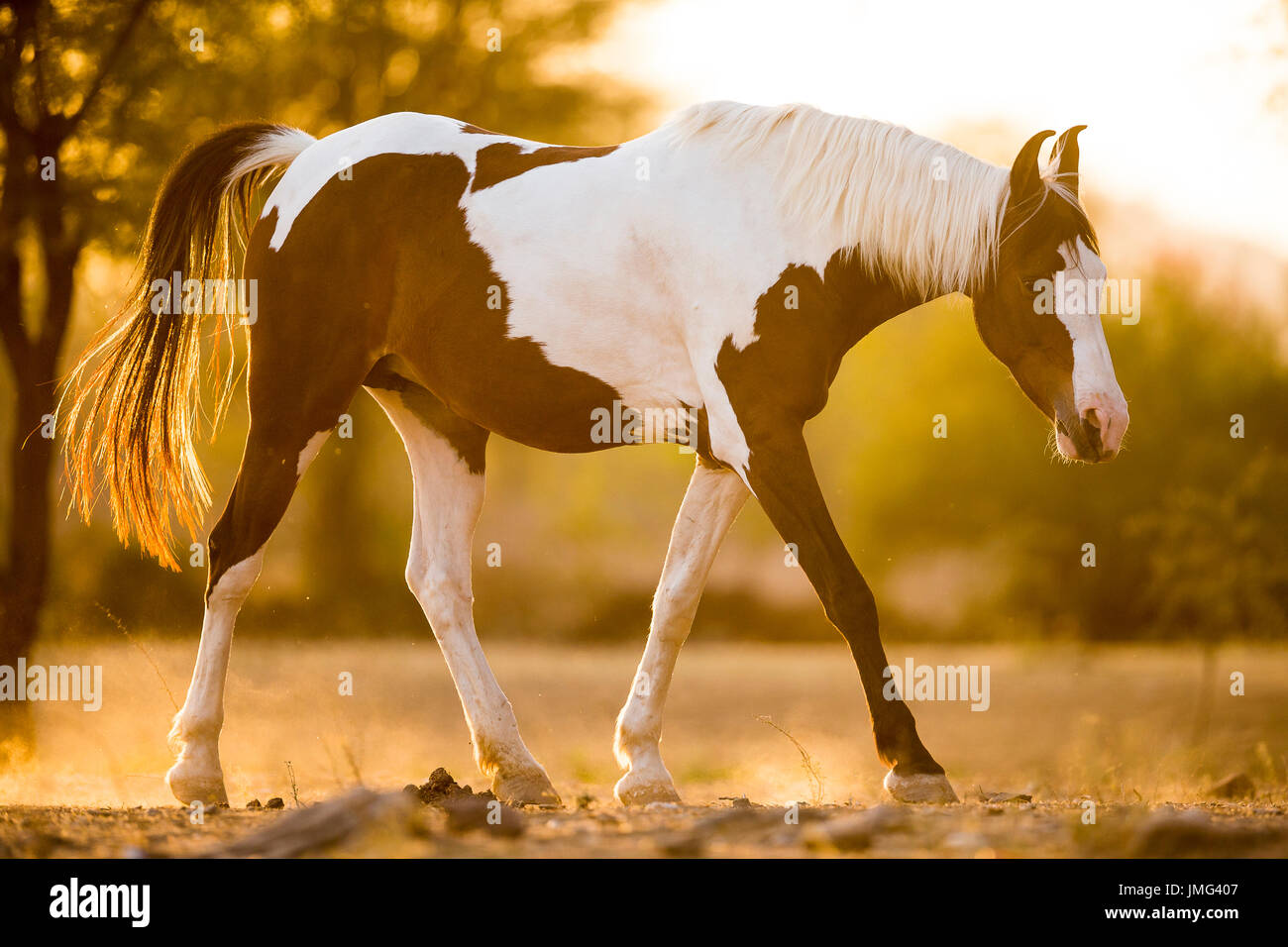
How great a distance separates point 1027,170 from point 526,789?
2.98 m

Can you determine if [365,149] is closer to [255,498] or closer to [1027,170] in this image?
[255,498]

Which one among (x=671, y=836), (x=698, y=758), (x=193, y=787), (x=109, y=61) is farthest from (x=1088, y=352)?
(x=698, y=758)

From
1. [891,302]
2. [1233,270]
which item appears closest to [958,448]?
[1233,270]

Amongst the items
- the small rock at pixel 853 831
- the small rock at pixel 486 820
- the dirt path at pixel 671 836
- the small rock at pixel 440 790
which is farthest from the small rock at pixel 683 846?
the small rock at pixel 440 790

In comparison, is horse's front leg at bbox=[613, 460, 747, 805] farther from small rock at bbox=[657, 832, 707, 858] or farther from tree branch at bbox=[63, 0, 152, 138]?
tree branch at bbox=[63, 0, 152, 138]

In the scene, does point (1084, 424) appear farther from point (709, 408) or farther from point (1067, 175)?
point (709, 408)

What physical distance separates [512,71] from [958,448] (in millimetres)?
12020

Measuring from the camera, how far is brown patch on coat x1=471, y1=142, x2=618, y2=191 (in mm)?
5152

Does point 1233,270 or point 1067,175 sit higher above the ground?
point 1233,270

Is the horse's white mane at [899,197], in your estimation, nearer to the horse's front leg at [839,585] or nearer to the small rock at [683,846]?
the horse's front leg at [839,585]

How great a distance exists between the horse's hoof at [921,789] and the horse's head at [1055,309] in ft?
3.89

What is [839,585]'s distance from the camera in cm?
441

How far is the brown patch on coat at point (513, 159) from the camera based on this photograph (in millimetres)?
5152
